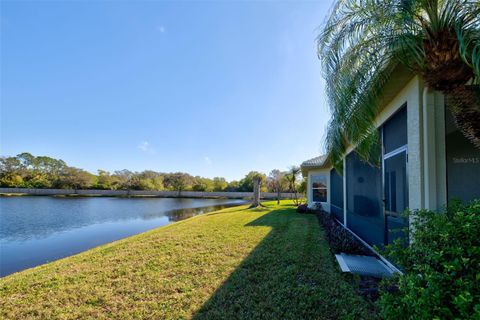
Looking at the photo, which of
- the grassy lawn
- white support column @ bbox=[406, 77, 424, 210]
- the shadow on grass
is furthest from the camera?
white support column @ bbox=[406, 77, 424, 210]

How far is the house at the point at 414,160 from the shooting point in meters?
3.32

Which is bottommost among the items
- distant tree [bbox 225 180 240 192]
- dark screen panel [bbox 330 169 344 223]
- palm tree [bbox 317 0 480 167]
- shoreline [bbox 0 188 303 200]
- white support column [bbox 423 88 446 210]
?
shoreline [bbox 0 188 303 200]

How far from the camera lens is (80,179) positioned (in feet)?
164

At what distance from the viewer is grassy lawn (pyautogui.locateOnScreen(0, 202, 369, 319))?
10.3ft

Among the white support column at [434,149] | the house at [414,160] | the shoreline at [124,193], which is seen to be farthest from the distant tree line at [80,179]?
the white support column at [434,149]

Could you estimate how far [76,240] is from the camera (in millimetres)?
10055

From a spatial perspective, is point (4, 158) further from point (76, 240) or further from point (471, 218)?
point (471, 218)

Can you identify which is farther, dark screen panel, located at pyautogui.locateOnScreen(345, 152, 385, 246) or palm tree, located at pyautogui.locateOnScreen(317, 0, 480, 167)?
dark screen panel, located at pyautogui.locateOnScreen(345, 152, 385, 246)

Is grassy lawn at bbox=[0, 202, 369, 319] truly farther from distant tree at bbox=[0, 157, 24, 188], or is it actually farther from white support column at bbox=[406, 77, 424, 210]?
distant tree at bbox=[0, 157, 24, 188]

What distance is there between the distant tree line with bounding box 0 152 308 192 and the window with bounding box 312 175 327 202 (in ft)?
90.1

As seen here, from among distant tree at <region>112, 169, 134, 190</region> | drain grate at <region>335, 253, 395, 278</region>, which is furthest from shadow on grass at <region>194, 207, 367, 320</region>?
distant tree at <region>112, 169, 134, 190</region>

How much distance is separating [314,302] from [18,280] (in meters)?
5.47

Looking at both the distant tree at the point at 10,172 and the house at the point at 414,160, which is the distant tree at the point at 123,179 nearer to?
the distant tree at the point at 10,172

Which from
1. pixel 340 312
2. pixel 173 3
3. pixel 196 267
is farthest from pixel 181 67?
pixel 340 312
